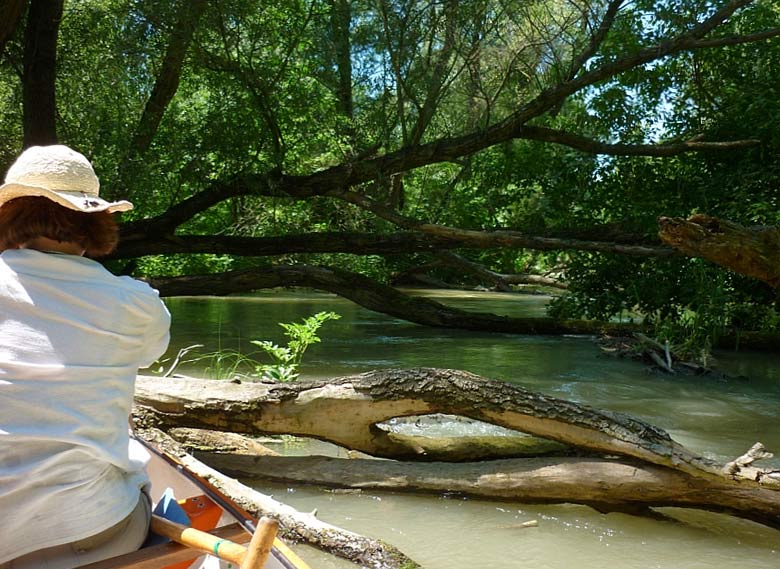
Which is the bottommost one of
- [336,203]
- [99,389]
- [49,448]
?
[49,448]

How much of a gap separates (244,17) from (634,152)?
5308mm

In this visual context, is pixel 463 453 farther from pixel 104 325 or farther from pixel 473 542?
pixel 104 325

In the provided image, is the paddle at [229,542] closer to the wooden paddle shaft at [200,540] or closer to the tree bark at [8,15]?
the wooden paddle shaft at [200,540]

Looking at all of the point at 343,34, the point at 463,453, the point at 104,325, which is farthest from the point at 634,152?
the point at 104,325

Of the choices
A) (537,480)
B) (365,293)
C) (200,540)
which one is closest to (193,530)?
(200,540)

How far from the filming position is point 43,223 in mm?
2033

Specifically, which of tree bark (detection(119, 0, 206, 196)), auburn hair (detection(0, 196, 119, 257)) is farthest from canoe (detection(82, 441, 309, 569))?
tree bark (detection(119, 0, 206, 196))

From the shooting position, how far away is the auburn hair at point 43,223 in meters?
2.04

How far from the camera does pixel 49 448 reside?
74.4 inches

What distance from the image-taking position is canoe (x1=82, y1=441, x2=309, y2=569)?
1991mm

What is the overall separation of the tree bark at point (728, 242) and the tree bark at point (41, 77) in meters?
7.45

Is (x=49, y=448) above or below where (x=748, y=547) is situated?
above

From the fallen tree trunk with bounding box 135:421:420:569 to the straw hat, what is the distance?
4.74 ft

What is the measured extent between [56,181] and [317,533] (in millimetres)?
2011
